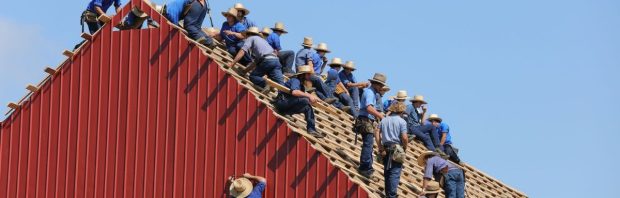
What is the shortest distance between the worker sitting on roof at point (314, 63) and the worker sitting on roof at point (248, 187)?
499cm

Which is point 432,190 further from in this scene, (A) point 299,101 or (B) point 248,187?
(B) point 248,187

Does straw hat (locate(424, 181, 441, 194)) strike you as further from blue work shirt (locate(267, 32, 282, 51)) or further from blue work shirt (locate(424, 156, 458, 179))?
blue work shirt (locate(267, 32, 282, 51))

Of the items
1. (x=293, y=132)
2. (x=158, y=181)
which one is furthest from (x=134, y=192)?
(x=293, y=132)

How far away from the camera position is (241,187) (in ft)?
133

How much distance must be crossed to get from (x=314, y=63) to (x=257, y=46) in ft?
14.8

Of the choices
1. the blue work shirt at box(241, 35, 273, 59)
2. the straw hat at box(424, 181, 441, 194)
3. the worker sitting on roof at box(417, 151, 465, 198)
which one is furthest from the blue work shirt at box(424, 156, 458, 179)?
the blue work shirt at box(241, 35, 273, 59)

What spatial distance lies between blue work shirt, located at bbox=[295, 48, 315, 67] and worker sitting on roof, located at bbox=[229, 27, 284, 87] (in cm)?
357

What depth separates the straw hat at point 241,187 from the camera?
4059 centimetres

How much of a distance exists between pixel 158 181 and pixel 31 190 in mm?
2673

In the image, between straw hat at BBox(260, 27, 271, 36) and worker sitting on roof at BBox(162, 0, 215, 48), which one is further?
straw hat at BBox(260, 27, 271, 36)

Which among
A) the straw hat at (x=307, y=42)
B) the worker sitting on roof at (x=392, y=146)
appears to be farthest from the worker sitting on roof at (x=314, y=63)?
the worker sitting on roof at (x=392, y=146)

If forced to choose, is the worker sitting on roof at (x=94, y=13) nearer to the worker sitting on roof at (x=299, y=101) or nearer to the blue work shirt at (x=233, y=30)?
the blue work shirt at (x=233, y=30)

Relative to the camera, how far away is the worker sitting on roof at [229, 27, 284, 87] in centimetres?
4259

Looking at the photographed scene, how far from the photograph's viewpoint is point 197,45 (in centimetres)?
4250
